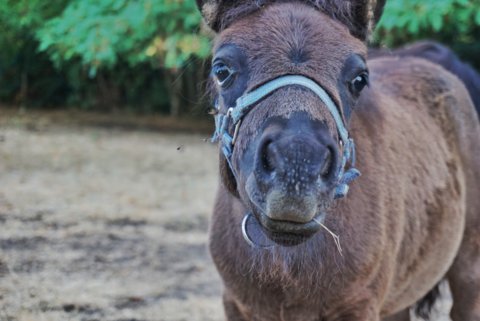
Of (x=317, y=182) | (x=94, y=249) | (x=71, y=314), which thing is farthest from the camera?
(x=94, y=249)

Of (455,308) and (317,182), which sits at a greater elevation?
(317,182)

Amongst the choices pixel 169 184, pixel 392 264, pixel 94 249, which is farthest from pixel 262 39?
→ pixel 169 184

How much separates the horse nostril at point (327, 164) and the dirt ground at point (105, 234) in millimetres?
1276

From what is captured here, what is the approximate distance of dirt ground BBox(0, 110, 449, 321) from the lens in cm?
563

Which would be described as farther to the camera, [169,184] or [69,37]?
[169,184]

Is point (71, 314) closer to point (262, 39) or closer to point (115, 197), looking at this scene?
point (262, 39)

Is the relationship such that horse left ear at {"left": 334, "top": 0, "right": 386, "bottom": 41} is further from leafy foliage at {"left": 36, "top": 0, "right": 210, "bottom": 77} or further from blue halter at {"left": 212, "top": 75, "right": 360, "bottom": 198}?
leafy foliage at {"left": 36, "top": 0, "right": 210, "bottom": 77}

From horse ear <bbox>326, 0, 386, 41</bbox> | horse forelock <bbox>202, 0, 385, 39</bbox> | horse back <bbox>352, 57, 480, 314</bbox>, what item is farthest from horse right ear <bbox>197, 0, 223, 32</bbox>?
horse back <bbox>352, 57, 480, 314</bbox>

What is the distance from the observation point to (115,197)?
9734 millimetres

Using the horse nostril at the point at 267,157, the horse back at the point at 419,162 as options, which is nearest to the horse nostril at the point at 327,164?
the horse nostril at the point at 267,157

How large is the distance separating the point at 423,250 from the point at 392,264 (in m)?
0.50

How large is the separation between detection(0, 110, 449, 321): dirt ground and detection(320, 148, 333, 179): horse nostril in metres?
1.28

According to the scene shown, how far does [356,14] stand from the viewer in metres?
3.24

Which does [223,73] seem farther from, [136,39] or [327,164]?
[136,39]
